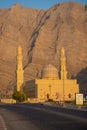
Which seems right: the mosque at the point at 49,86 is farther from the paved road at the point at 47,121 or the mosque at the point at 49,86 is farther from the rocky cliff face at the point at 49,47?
the paved road at the point at 47,121

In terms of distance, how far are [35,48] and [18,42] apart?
515 inches

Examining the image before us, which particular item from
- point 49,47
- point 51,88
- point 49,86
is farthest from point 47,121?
point 49,47

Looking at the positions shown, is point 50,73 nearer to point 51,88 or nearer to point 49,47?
point 51,88

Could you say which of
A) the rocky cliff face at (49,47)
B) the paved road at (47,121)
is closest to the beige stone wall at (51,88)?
the rocky cliff face at (49,47)

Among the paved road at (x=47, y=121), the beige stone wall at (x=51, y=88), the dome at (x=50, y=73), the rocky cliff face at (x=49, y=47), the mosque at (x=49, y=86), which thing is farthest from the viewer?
the rocky cliff face at (x=49, y=47)

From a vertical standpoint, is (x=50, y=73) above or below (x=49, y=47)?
below

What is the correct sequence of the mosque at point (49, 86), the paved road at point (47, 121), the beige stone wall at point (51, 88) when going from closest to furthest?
the paved road at point (47, 121)
the beige stone wall at point (51, 88)
the mosque at point (49, 86)

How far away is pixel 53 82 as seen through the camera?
101 meters

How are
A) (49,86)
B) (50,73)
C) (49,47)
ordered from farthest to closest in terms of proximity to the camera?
(49,47) → (50,73) → (49,86)

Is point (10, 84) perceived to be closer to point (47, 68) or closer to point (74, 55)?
point (74, 55)

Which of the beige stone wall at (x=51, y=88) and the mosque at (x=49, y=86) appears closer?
the beige stone wall at (x=51, y=88)

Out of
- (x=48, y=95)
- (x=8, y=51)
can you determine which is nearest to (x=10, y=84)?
(x=8, y=51)

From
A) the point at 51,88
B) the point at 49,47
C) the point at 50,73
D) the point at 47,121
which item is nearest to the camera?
the point at 47,121

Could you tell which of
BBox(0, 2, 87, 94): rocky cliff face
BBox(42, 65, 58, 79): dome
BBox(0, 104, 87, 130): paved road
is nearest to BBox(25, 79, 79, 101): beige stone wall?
BBox(42, 65, 58, 79): dome
